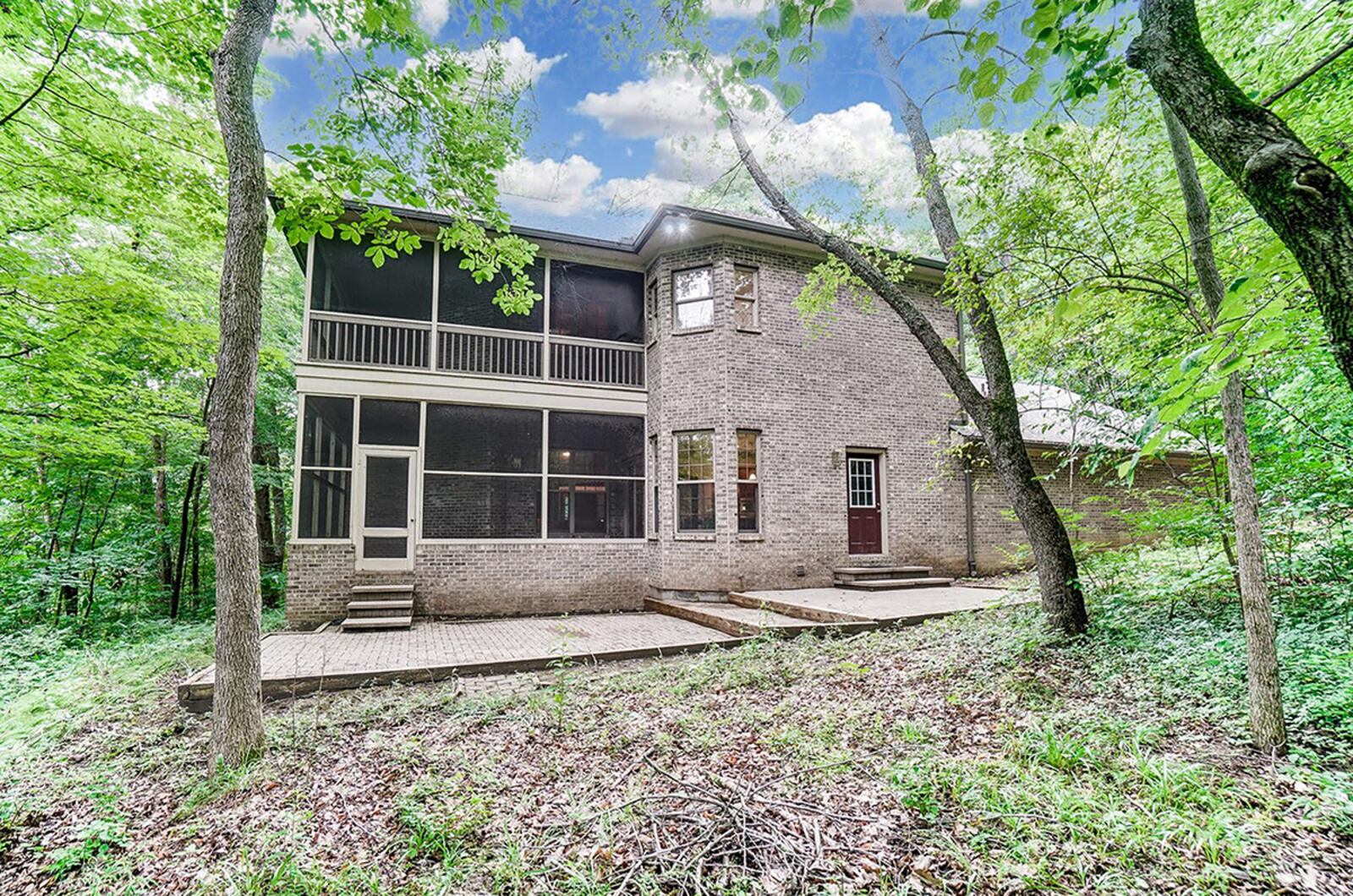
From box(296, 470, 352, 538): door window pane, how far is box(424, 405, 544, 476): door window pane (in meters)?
3.69

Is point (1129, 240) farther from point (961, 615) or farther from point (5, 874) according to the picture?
point (5, 874)

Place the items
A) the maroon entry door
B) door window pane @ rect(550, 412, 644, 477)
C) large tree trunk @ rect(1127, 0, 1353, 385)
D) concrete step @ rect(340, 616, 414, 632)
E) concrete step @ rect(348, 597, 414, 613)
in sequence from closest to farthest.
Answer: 1. large tree trunk @ rect(1127, 0, 1353, 385)
2. concrete step @ rect(340, 616, 414, 632)
3. concrete step @ rect(348, 597, 414, 613)
4. the maroon entry door
5. door window pane @ rect(550, 412, 644, 477)

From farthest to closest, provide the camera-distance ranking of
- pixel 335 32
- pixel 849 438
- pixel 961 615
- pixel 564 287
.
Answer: pixel 564 287, pixel 849 438, pixel 961 615, pixel 335 32

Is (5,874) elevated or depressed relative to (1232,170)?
depressed

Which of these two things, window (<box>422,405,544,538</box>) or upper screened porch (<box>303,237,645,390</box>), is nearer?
upper screened porch (<box>303,237,645,390</box>)

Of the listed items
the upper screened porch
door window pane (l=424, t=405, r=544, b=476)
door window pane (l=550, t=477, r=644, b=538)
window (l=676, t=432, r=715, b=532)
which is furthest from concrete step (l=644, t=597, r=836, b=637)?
door window pane (l=424, t=405, r=544, b=476)

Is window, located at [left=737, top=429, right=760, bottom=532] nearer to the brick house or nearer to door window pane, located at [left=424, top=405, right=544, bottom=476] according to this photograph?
the brick house

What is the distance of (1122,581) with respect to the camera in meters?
5.85

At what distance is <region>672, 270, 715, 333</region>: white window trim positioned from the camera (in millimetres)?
9711

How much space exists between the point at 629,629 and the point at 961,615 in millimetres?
4036

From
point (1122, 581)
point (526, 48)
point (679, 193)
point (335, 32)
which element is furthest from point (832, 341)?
point (335, 32)

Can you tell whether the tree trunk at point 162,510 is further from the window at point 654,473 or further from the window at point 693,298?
the window at point 693,298

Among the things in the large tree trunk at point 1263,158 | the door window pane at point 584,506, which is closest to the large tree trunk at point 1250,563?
the large tree trunk at point 1263,158

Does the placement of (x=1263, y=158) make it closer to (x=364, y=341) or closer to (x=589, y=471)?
(x=364, y=341)
